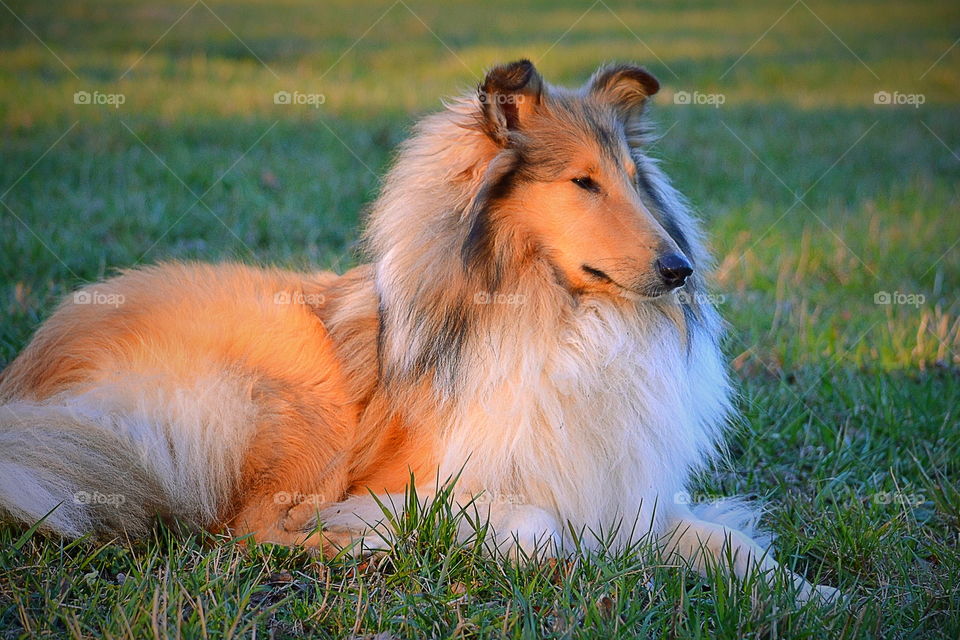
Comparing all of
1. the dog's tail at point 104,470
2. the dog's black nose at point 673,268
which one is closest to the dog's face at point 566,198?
the dog's black nose at point 673,268

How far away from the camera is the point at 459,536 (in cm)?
290

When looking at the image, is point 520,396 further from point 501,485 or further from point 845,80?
point 845,80

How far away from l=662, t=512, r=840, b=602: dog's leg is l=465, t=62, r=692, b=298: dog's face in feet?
2.84

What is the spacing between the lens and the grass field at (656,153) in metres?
2.64

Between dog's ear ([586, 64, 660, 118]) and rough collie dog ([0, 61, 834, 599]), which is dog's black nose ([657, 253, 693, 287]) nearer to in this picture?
rough collie dog ([0, 61, 834, 599])

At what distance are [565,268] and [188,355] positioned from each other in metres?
1.42

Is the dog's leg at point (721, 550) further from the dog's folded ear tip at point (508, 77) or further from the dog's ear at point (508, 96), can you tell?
the dog's folded ear tip at point (508, 77)

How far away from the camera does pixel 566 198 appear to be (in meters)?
2.96

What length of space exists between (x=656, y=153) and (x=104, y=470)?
10.4ft

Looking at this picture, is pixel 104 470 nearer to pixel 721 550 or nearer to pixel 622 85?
pixel 721 550

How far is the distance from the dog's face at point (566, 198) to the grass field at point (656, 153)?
943 mm

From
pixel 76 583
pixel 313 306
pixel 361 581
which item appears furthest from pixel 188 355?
pixel 361 581

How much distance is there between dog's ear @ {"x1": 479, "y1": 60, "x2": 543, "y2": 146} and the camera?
9.59ft

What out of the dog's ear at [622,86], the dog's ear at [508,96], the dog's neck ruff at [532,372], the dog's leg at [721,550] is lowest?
the dog's leg at [721,550]
